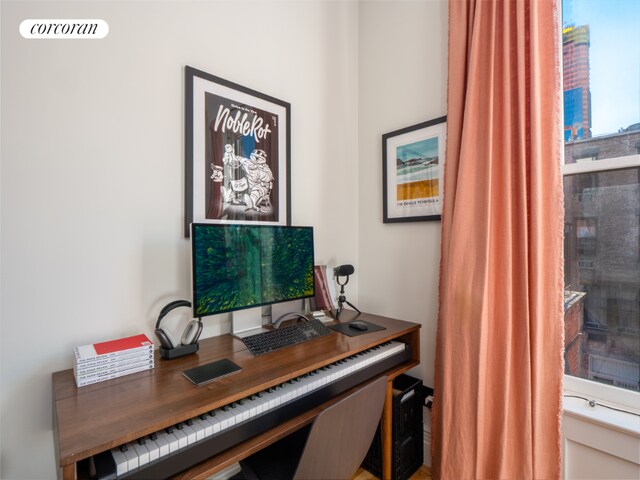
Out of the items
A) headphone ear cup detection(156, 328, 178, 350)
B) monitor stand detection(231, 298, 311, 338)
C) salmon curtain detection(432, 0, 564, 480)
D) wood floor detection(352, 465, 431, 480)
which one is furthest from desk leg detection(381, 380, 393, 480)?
headphone ear cup detection(156, 328, 178, 350)

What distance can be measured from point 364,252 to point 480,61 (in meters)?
1.24

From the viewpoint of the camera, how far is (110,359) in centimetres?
102

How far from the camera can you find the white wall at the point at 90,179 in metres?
1.03

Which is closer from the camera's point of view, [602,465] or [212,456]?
[212,456]

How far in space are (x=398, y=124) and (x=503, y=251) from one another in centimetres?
103

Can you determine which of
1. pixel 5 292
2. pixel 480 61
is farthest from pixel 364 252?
pixel 5 292

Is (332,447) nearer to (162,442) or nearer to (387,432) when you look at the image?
(162,442)

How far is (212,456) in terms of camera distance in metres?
0.88

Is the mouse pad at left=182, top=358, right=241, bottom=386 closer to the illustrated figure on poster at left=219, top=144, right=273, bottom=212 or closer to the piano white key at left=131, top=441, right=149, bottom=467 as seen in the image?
the piano white key at left=131, top=441, right=149, bottom=467

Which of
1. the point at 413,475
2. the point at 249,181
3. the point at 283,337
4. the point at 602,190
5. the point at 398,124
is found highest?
the point at 398,124

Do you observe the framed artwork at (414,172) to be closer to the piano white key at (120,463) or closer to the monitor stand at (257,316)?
the monitor stand at (257,316)

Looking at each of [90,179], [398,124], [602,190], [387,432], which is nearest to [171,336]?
[90,179]

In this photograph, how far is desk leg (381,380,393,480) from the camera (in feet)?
4.85

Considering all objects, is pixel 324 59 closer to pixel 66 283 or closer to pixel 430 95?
pixel 430 95
